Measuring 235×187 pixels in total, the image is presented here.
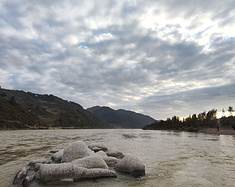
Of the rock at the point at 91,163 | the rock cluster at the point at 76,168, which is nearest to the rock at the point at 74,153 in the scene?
the rock cluster at the point at 76,168

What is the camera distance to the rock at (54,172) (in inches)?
278

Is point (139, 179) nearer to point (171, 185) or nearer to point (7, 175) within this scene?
point (171, 185)

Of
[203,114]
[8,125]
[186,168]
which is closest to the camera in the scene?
[186,168]

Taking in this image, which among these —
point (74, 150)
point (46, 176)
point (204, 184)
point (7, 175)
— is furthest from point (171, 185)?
point (7, 175)

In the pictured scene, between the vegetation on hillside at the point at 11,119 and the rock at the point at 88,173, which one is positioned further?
the vegetation on hillside at the point at 11,119

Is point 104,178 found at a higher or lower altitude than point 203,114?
lower

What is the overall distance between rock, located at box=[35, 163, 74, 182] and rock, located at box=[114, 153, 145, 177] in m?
2.83

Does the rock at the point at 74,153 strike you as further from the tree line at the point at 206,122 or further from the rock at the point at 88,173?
the tree line at the point at 206,122

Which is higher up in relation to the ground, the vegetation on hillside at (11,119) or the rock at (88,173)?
the vegetation on hillside at (11,119)

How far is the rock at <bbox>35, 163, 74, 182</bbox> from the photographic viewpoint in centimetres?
706

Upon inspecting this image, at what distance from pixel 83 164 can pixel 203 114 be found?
149 meters

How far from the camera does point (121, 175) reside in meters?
8.40

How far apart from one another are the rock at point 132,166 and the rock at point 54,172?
283cm

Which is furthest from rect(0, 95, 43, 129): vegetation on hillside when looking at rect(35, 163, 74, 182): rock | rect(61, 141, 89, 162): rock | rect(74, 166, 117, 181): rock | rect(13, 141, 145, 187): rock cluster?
rect(74, 166, 117, 181): rock
